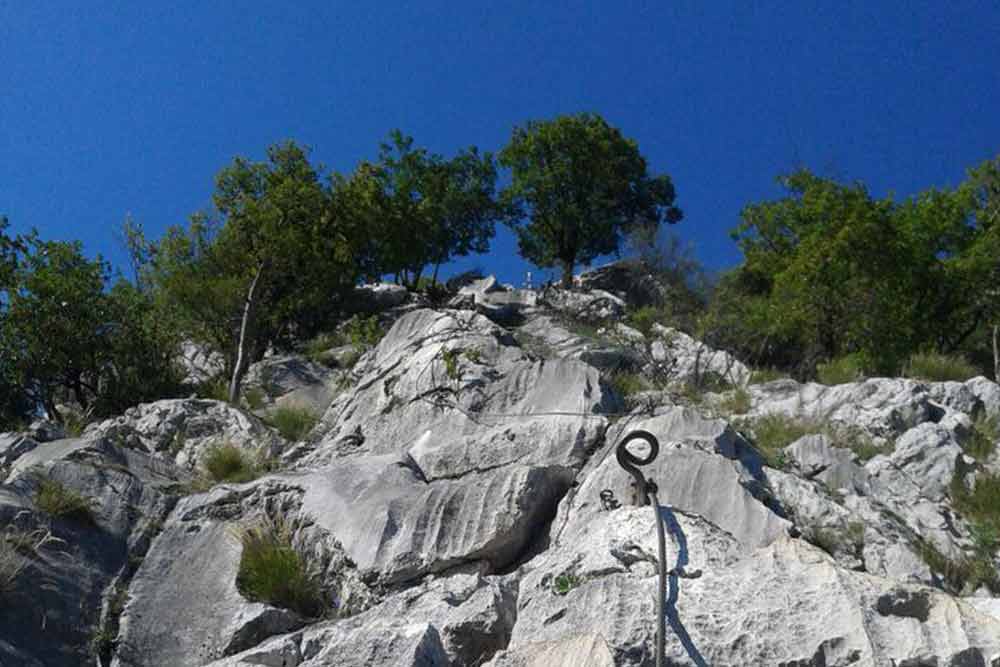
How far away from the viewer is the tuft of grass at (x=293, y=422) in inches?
517

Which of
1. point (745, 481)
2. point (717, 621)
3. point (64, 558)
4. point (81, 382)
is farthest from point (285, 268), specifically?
point (717, 621)

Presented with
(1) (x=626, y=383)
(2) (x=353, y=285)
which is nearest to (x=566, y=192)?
(2) (x=353, y=285)

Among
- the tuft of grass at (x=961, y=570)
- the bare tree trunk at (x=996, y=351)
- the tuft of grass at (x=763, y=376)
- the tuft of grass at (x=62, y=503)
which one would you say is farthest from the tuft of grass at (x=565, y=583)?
the bare tree trunk at (x=996, y=351)

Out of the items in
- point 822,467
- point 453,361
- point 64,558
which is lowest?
point 64,558

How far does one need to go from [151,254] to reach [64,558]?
1462 cm

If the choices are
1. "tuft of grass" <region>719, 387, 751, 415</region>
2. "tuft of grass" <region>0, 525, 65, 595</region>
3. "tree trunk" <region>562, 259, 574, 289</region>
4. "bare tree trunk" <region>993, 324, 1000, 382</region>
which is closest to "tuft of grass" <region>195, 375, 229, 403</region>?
"tuft of grass" <region>0, 525, 65, 595</region>

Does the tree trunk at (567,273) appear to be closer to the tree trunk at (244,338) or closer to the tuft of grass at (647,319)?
the tuft of grass at (647,319)

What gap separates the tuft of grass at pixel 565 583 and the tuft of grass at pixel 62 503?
15.7ft

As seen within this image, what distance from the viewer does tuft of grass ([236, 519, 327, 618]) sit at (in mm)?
8477

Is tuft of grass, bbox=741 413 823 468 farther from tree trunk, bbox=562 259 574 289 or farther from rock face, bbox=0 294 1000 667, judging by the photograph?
tree trunk, bbox=562 259 574 289

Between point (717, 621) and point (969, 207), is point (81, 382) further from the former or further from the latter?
point (969, 207)

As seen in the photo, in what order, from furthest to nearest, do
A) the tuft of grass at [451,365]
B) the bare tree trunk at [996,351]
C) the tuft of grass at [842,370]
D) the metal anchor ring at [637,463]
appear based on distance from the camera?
the bare tree trunk at [996,351] → the tuft of grass at [842,370] → the tuft of grass at [451,365] → the metal anchor ring at [637,463]

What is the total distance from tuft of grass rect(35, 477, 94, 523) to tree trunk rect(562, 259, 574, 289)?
21.9 metres

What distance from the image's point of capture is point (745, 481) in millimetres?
8672
